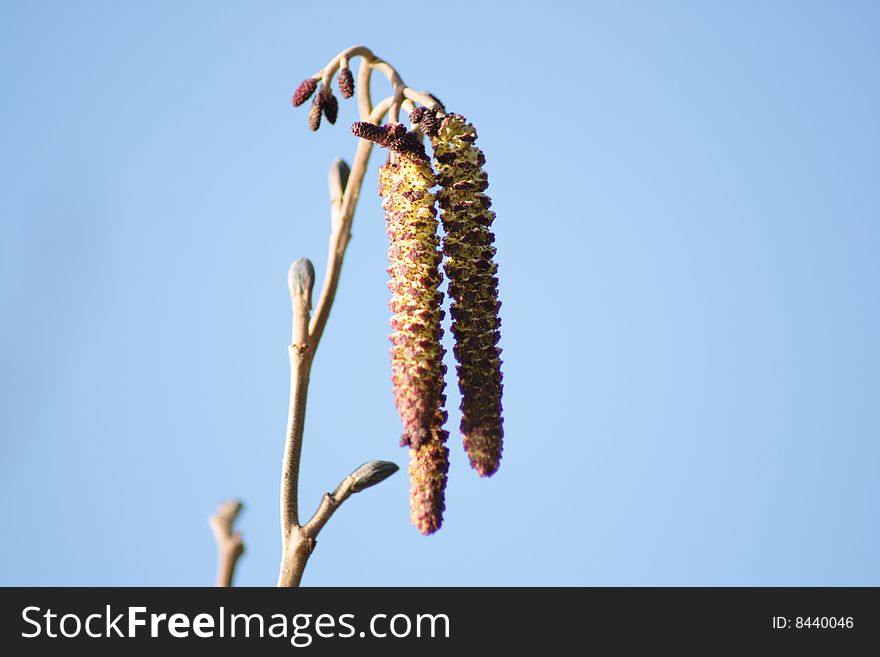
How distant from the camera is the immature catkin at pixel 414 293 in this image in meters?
0.79

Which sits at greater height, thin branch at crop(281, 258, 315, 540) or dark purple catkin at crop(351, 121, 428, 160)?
dark purple catkin at crop(351, 121, 428, 160)

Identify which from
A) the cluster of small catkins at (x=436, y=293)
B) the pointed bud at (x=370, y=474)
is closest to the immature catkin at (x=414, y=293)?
the cluster of small catkins at (x=436, y=293)

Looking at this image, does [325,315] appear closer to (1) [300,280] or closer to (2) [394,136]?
(1) [300,280]

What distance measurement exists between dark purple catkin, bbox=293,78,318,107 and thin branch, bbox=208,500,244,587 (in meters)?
0.37

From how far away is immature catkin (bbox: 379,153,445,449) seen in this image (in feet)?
2.60

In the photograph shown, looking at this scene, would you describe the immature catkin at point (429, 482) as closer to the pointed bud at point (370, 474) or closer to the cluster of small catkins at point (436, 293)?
the cluster of small catkins at point (436, 293)

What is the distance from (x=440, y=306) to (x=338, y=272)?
187 mm

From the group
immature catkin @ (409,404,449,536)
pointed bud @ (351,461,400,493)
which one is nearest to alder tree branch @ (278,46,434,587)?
pointed bud @ (351,461,400,493)

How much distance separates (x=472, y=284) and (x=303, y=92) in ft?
0.89

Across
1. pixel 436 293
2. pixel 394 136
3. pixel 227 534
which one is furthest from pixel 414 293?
pixel 227 534

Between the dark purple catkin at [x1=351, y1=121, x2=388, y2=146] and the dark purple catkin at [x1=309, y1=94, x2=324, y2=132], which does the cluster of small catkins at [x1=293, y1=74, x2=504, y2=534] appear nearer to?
the dark purple catkin at [x1=351, y1=121, x2=388, y2=146]

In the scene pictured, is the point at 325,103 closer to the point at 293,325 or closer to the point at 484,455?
the point at 293,325

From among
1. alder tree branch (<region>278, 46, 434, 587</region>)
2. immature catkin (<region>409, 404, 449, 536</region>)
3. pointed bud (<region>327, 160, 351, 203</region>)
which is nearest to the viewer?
immature catkin (<region>409, 404, 449, 536</region>)
